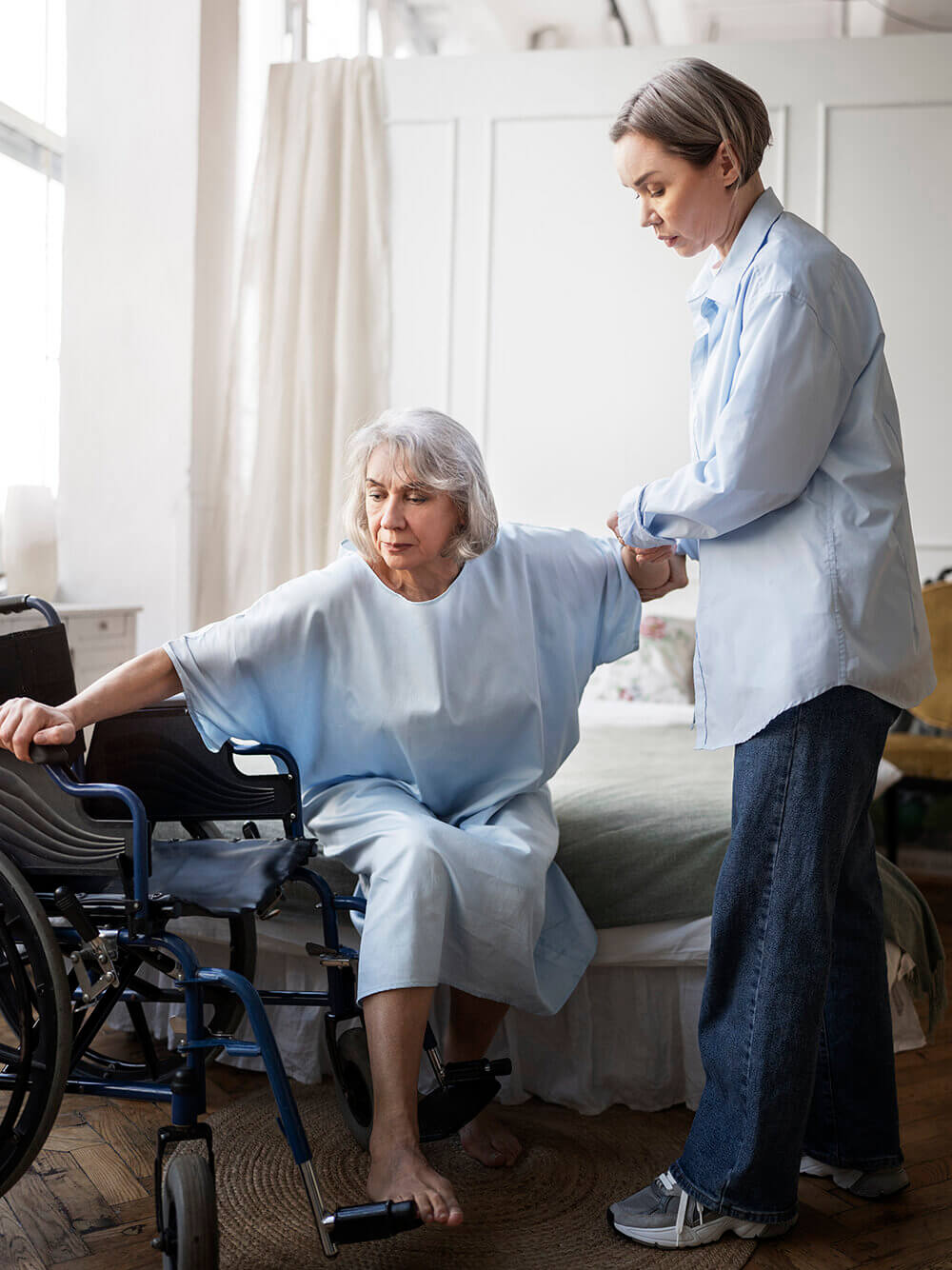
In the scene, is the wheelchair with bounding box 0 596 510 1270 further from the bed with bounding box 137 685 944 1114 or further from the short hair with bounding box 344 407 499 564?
the short hair with bounding box 344 407 499 564

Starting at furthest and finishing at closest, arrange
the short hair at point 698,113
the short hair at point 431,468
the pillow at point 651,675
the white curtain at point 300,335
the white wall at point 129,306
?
the white curtain at point 300,335
the white wall at point 129,306
the pillow at point 651,675
the short hair at point 431,468
the short hair at point 698,113

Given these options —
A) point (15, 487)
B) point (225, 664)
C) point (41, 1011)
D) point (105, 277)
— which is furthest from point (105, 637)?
point (41, 1011)

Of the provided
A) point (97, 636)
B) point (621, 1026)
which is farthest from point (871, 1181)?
point (97, 636)

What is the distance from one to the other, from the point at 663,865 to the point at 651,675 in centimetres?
163

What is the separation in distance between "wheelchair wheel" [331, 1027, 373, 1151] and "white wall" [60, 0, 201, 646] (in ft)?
8.40

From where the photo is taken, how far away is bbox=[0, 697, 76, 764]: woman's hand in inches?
57.8

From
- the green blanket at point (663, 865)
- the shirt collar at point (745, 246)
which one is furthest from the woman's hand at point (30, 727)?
the shirt collar at point (745, 246)

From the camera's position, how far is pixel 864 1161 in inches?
64.2

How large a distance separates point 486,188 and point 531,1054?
9.94ft

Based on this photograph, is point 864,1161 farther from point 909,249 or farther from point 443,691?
point 909,249

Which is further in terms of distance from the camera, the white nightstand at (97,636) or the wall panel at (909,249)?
the wall panel at (909,249)

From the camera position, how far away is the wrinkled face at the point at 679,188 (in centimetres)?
141

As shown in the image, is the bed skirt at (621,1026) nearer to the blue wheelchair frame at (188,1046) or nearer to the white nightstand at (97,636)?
the blue wheelchair frame at (188,1046)

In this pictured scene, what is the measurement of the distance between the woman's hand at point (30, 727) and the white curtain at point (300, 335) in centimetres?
258
